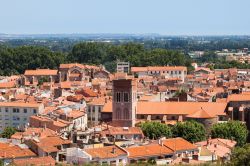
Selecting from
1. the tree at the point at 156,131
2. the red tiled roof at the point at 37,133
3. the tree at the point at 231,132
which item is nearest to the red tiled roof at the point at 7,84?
the red tiled roof at the point at 37,133

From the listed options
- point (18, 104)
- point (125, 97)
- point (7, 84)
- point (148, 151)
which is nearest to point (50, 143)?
point (148, 151)

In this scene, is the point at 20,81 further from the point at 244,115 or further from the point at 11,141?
the point at 11,141

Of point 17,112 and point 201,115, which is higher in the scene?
point 201,115

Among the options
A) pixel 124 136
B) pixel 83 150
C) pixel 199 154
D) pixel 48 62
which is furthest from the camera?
pixel 48 62

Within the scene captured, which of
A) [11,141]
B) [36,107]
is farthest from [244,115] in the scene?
[11,141]

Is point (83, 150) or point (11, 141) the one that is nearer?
point (83, 150)

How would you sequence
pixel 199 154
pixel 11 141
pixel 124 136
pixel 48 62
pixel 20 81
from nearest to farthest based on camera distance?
pixel 199 154 → pixel 11 141 → pixel 124 136 → pixel 20 81 → pixel 48 62

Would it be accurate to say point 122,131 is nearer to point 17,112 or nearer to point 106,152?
point 106,152
